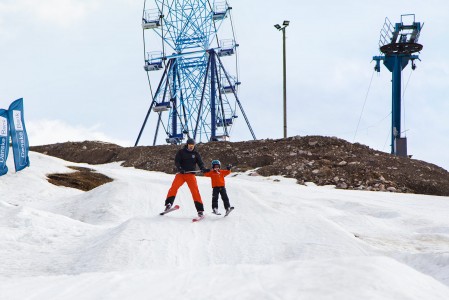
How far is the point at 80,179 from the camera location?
21.5 meters

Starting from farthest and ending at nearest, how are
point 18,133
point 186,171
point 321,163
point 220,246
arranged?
point 321,163 → point 18,133 → point 186,171 → point 220,246

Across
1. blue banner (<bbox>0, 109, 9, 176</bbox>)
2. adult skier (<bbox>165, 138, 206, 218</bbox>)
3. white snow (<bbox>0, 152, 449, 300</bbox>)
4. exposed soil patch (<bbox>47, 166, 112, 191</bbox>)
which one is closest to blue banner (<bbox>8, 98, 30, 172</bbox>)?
blue banner (<bbox>0, 109, 9, 176</bbox>)

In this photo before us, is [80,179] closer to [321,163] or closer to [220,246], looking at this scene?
[321,163]

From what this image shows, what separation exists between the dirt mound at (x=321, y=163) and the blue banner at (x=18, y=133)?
9739mm

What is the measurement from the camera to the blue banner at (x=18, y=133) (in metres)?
20.0

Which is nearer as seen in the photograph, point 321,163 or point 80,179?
point 80,179

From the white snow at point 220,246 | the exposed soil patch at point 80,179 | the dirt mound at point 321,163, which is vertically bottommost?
the white snow at point 220,246

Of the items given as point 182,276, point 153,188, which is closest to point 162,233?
point 182,276

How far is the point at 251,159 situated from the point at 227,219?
17572mm

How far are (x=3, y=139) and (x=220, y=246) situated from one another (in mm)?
14012

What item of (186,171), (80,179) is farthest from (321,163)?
(186,171)

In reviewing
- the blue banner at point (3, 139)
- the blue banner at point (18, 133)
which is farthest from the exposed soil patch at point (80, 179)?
the blue banner at point (3, 139)

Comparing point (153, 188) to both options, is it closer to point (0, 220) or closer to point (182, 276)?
point (0, 220)

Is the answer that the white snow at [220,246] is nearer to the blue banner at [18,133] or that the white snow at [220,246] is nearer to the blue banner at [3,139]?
the blue banner at [3,139]
